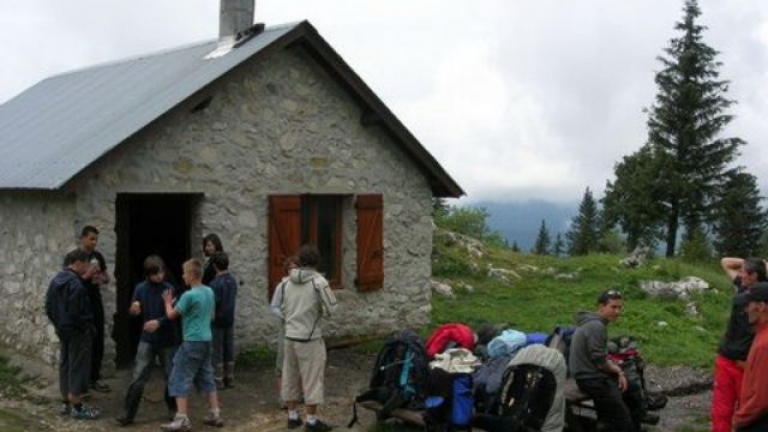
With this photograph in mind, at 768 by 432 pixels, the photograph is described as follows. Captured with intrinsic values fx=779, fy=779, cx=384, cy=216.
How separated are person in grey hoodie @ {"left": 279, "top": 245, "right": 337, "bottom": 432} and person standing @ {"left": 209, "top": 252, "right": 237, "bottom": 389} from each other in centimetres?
131

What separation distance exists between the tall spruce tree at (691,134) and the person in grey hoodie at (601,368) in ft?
96.6

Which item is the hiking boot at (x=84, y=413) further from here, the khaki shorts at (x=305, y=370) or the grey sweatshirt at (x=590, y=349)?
the grey sweatshirt at (x=590, y=349)

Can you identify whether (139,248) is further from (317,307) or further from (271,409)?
(317,307)

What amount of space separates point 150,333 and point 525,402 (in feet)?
11.7

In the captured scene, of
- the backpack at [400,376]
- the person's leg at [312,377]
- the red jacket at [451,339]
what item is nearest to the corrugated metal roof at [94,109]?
the person's leg at [312,377]

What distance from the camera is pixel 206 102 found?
32.3 ft

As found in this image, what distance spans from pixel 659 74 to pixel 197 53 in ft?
95.7

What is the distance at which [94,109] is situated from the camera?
11.1 m

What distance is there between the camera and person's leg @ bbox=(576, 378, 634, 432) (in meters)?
6.83

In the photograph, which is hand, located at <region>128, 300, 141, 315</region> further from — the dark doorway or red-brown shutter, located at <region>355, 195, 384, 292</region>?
red-brown shutter, located at <region>355, 195, 384, 292</region>

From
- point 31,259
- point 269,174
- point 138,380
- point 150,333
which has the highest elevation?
point 269,174

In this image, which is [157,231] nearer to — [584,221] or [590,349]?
[590,349]

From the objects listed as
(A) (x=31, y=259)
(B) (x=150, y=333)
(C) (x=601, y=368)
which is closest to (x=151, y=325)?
(B) (x=150, y=333)

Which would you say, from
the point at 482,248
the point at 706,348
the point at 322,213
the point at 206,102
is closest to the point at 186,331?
the point at 206,102
